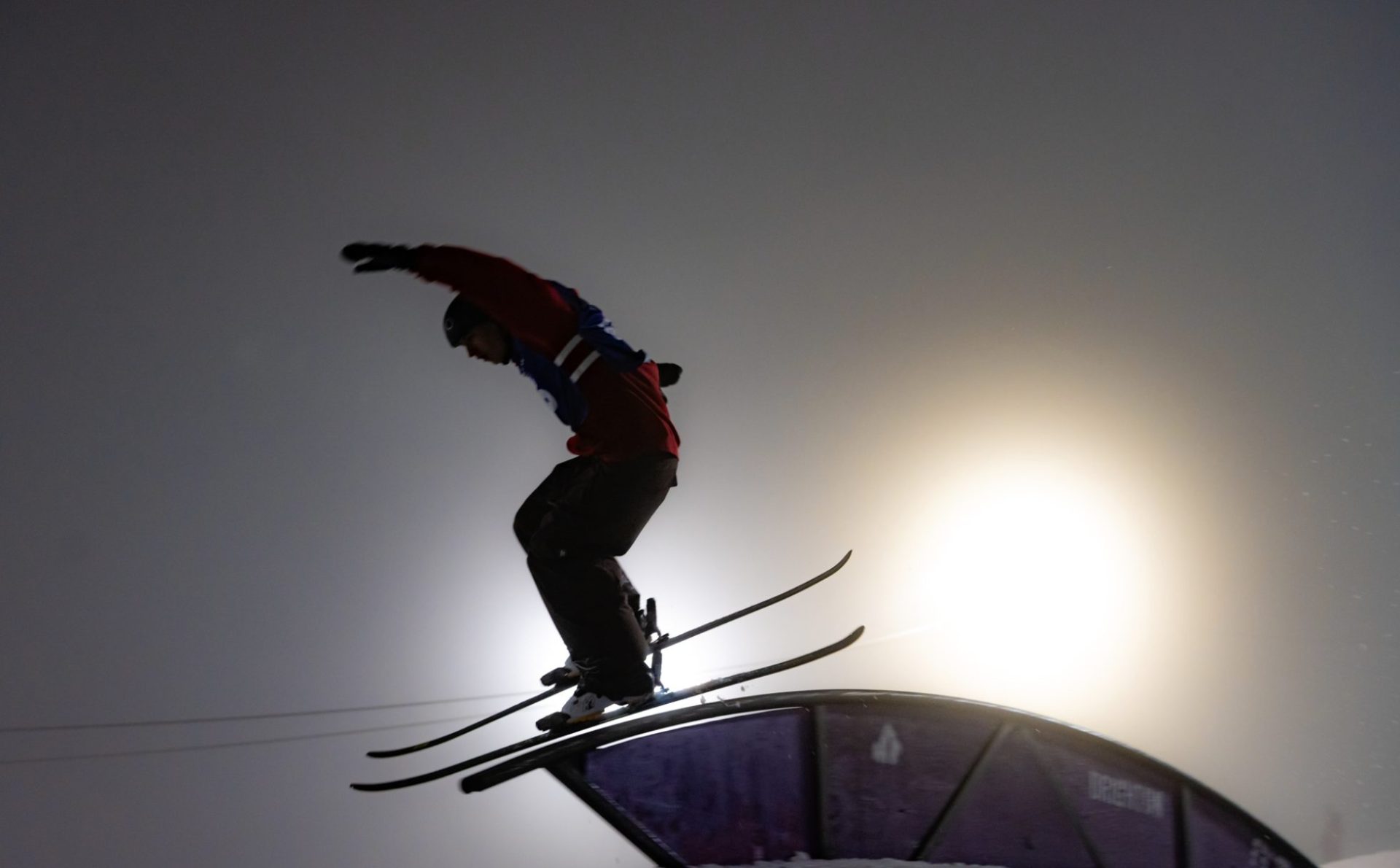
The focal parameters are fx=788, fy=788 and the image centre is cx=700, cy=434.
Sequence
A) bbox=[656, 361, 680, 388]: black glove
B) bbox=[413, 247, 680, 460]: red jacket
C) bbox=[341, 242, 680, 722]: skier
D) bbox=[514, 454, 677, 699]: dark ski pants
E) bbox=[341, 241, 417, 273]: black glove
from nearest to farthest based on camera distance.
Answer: bbox=[341, 241, 417, 273]: black glove < bbox=[413, 247, 680, 460]: red jacket < bbox=[341, 242, 680, 722]: skier < bbox=[514, 454, 677, 699]: dark ski pants < bbox=[656, 361, 680, 388]: black glove

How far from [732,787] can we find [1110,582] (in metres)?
2.69

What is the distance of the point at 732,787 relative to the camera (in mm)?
2496

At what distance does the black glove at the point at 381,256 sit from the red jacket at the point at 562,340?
28 millimetres

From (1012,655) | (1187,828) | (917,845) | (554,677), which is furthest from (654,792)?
(1012,655)

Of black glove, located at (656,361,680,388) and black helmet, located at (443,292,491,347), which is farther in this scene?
black glove, located at (656,361,680,388)

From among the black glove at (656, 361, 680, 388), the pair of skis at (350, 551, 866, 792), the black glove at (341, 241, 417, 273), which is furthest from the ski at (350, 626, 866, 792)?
the black glove at (341, 241, 417, 273)

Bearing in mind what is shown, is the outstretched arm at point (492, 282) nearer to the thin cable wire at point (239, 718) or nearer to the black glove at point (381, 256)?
the black glove at point (381, 256)

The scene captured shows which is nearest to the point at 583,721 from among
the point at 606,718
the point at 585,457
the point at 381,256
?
the point at 606,718

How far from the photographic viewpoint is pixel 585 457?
259 cm

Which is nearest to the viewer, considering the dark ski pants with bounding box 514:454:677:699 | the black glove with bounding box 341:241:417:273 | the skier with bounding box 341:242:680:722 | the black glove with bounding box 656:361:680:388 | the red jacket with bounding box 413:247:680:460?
the black glove with bounding box 341:241:417:273

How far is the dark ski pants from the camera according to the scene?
2.49m

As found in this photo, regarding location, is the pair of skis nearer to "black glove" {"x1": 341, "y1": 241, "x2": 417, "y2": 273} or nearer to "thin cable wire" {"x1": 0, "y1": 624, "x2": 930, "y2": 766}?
"thin cable wire" {"x1": 0, "y1": 624, "x2": 930, "y2": 766}

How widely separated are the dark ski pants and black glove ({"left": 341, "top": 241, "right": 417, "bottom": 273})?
0.82 metres

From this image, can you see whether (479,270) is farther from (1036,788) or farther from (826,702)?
(1036,788)
